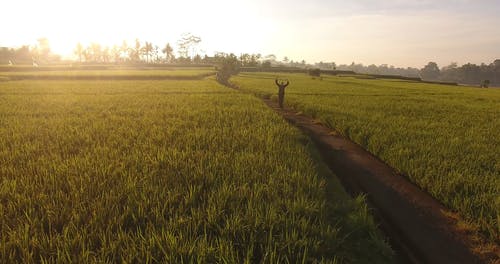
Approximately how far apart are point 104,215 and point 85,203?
1.39 ft

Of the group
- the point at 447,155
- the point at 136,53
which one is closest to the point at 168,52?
the point at 136,53

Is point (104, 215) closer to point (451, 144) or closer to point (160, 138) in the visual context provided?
point (160, 138)

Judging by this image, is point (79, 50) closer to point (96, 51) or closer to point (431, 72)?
point (96, 51)

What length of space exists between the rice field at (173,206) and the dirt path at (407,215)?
1.26ft

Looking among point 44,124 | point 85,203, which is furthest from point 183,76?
point 85,203

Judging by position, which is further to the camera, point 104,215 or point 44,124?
point 44,124

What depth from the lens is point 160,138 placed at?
5.55 meters

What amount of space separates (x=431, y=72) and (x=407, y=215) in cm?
14974

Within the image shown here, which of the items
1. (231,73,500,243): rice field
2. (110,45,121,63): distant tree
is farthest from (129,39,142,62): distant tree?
(231,73,500,243): rice field

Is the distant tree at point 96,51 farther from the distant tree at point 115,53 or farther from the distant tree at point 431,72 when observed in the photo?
the distant tree at point 431,72

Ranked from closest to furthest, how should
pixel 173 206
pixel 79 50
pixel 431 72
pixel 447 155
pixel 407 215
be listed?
pixel 173 206 → pixel 407 215 → pixel 447 155 → pixel 79 50 → pixel 431 72

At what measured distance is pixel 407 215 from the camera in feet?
11.7

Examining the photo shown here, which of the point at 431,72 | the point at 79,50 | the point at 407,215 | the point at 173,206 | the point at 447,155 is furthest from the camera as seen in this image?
the point at 431,72

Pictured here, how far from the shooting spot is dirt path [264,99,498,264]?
2.89 metres
